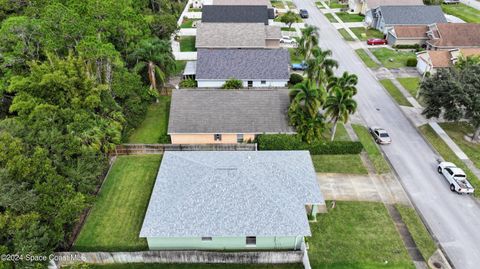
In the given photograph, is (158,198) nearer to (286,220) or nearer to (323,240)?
(286,220)

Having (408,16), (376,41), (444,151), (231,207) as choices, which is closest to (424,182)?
(444,151)

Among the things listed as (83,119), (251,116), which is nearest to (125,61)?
(83,119)

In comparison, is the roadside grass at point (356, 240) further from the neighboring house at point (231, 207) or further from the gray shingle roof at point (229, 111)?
the gray shingle roof at point (229, 111)

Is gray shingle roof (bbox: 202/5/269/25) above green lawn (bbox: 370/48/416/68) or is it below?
above

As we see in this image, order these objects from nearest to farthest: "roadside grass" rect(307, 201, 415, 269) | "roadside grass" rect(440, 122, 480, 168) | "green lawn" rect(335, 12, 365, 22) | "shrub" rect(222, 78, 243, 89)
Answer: "roadside grass" rect(307, 201, 415, 269) → "roadside grass" rect(440, 122, 480, 168) → "shrub" rect(222, 78, 243, 89) → "green lawn" rect(335, 12, 365, 22)

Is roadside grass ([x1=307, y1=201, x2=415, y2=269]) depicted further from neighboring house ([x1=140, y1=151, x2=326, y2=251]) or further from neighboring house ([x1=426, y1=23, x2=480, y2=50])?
neighboring house ([x1=426, y1=23, x2=480, y2=50])

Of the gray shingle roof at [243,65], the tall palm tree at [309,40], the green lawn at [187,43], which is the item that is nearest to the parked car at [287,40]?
the tall palm tree at [309,40]

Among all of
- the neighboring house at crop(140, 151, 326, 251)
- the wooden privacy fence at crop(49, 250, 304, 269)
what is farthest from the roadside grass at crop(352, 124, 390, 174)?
the wooden privacy fence at crop(49, 250, 304, 269)
